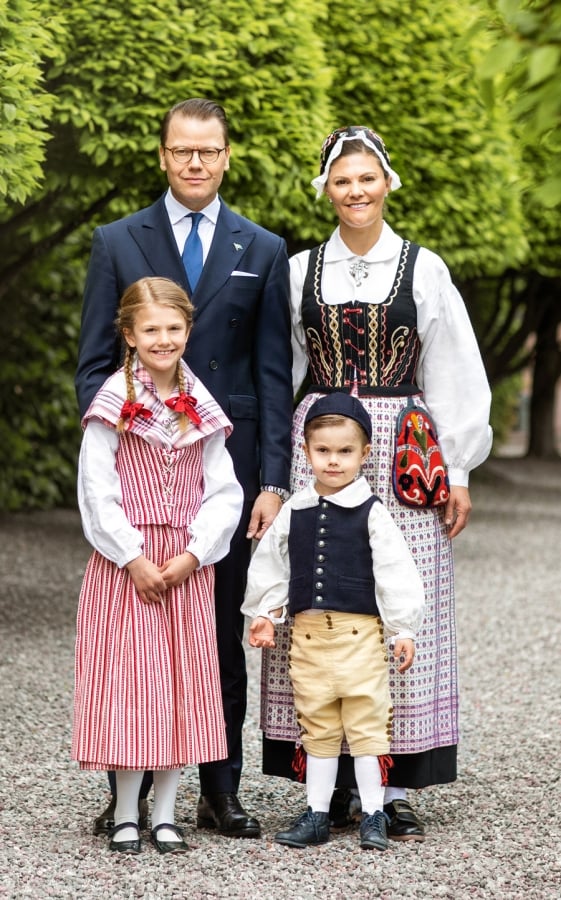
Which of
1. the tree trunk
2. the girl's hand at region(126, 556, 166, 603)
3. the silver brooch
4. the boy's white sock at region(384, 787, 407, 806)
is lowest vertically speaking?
the boy's white sock at region(384, 787, 407, 806)

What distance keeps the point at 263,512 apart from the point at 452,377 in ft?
2.32

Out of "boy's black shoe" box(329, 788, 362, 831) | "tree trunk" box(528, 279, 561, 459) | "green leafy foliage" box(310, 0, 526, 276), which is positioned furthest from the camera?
"tree trunk" box(528, 279, 561, 459)

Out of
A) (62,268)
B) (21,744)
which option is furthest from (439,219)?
(21,744)

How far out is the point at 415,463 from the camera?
13.2 feet

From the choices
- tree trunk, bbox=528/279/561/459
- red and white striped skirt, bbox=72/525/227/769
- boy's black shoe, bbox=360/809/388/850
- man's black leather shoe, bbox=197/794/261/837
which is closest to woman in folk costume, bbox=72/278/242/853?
red and white striped skirt, bbox=72/525/227/769

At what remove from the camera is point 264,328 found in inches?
162

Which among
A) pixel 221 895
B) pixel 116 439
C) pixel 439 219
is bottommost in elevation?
pixel 221 895

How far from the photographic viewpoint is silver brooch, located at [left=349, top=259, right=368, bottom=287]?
407cm

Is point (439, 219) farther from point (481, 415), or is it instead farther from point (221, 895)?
point (221, 895)

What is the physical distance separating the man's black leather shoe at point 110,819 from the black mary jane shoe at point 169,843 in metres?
0.16

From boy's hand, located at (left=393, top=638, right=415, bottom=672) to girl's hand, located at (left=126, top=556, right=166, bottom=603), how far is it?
2.20ft

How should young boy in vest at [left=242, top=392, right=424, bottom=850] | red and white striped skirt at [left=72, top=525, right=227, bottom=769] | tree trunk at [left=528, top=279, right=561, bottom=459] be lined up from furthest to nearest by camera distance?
tree trunk at [left=528, top=279, right=561, bottom=459]
young boy in vest at [left=242, top=392, right=424, bottom=850]
red and white striped skirt at [left=72, top=525, right=227, bottom=769]

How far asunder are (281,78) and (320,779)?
498cm

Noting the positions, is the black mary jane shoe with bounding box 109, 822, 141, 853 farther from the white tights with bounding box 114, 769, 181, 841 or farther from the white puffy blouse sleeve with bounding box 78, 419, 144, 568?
the white puffy blouse sleeve with bounding box 78, 419, 144, 568
